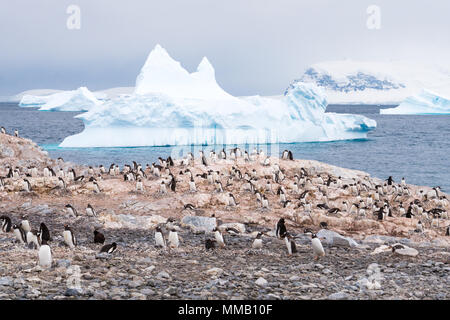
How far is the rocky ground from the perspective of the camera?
319 inches

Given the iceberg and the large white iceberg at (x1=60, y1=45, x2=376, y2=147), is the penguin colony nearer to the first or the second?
the large white iceberg at (x1=60, y1=45, x2=376, y2=147)

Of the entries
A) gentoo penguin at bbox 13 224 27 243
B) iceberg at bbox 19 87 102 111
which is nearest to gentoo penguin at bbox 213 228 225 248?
gentoo penguin at bbox 13 224 27 243

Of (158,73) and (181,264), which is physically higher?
(158,73)

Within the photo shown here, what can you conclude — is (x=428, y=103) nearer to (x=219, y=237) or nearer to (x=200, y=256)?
(x=219, y=237)

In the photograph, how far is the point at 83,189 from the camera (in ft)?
60.6

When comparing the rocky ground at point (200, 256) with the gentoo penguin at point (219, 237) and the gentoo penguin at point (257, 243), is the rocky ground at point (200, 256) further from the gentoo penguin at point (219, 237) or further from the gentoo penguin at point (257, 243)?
the gentoo penguin at point (257, 243)

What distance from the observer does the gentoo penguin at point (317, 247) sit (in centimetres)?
1098

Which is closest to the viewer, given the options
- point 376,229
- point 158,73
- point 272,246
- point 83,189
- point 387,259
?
→ point 387,259

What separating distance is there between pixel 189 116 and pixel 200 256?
35.1m

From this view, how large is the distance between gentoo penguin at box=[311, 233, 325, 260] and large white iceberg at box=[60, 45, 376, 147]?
115 ft
